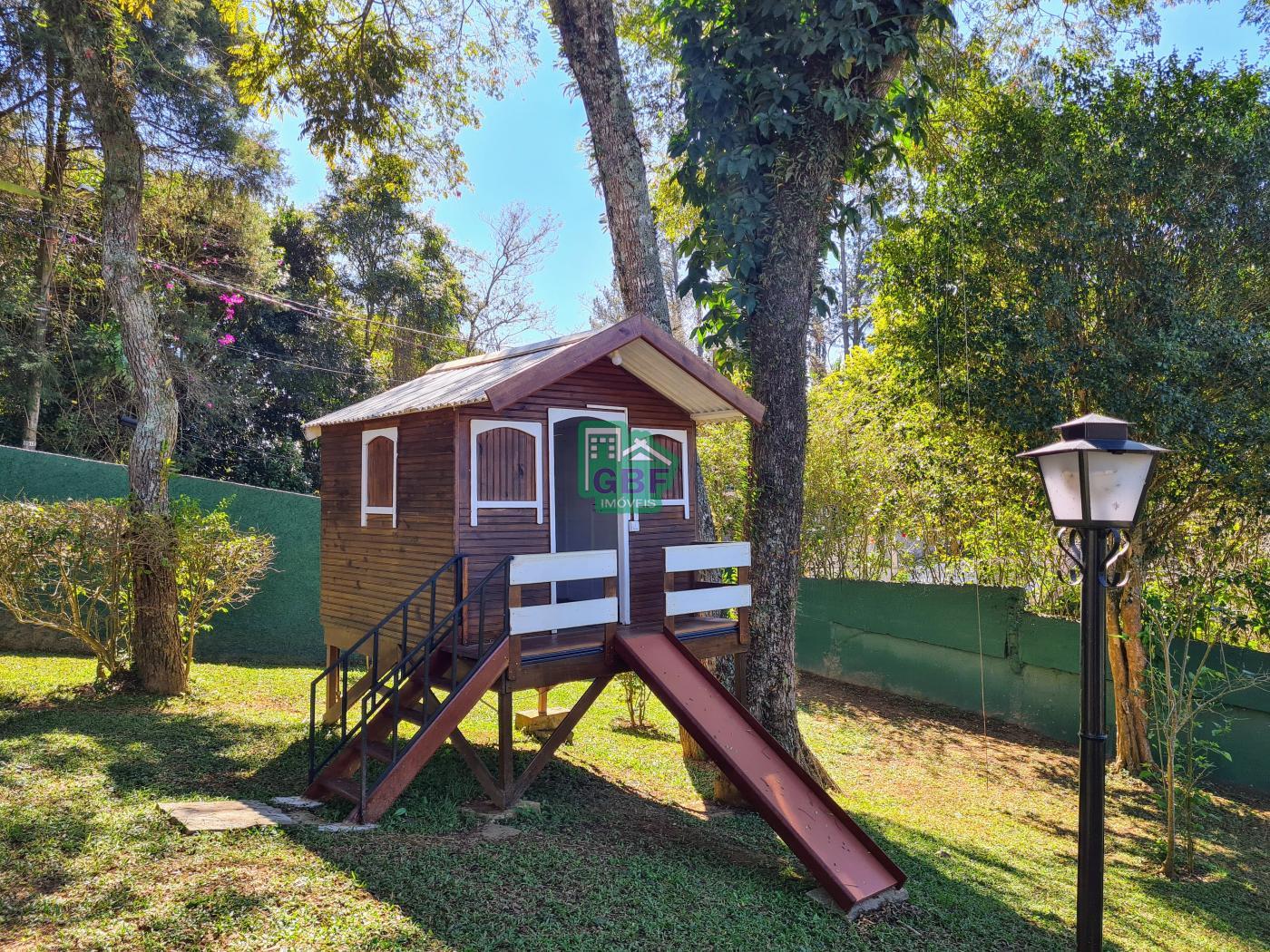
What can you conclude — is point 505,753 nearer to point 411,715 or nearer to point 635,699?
point 411,715

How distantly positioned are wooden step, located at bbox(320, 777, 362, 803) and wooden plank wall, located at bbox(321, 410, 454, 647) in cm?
131

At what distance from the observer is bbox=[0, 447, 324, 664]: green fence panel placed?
1170cm

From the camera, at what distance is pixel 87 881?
4.34 m

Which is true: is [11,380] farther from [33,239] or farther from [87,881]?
[87,881]

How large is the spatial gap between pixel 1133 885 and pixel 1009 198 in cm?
644

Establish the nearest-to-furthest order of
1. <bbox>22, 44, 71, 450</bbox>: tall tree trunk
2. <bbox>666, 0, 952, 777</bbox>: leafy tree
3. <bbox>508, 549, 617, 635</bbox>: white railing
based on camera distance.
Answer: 1. <bbox>508, 549, 617, 635</bbox>: white railing
2. <bbox>666, 0, 952, 777</bbox>: leafy tree
3. <bbox>22, 44, 71, 450</bbox>: tall tree trunk

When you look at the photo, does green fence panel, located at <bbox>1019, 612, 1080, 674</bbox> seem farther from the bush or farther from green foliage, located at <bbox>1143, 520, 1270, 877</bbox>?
the bush

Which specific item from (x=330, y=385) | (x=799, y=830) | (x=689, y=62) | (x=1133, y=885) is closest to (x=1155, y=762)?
(x=1133, y=885)

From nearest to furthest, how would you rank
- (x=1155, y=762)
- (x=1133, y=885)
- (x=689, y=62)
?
(x=1133, y=885), (x=689, y=62), (x=1155, y=762)

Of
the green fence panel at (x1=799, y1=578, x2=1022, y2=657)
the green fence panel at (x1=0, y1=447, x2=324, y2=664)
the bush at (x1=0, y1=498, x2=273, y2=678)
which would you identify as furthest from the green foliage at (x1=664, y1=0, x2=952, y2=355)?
the green fence panel at (x1=0, y1=447, x2=324, y2=664)

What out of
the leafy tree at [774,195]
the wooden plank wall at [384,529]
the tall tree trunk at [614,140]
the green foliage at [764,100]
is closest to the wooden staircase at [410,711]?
the wooden plank wall at [384,529]

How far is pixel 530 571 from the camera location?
619 centimetres

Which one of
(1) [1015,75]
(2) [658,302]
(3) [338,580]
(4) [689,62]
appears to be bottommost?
(3) [338,580]

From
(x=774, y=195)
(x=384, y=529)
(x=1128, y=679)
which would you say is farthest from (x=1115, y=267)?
(x=384, y=529)
